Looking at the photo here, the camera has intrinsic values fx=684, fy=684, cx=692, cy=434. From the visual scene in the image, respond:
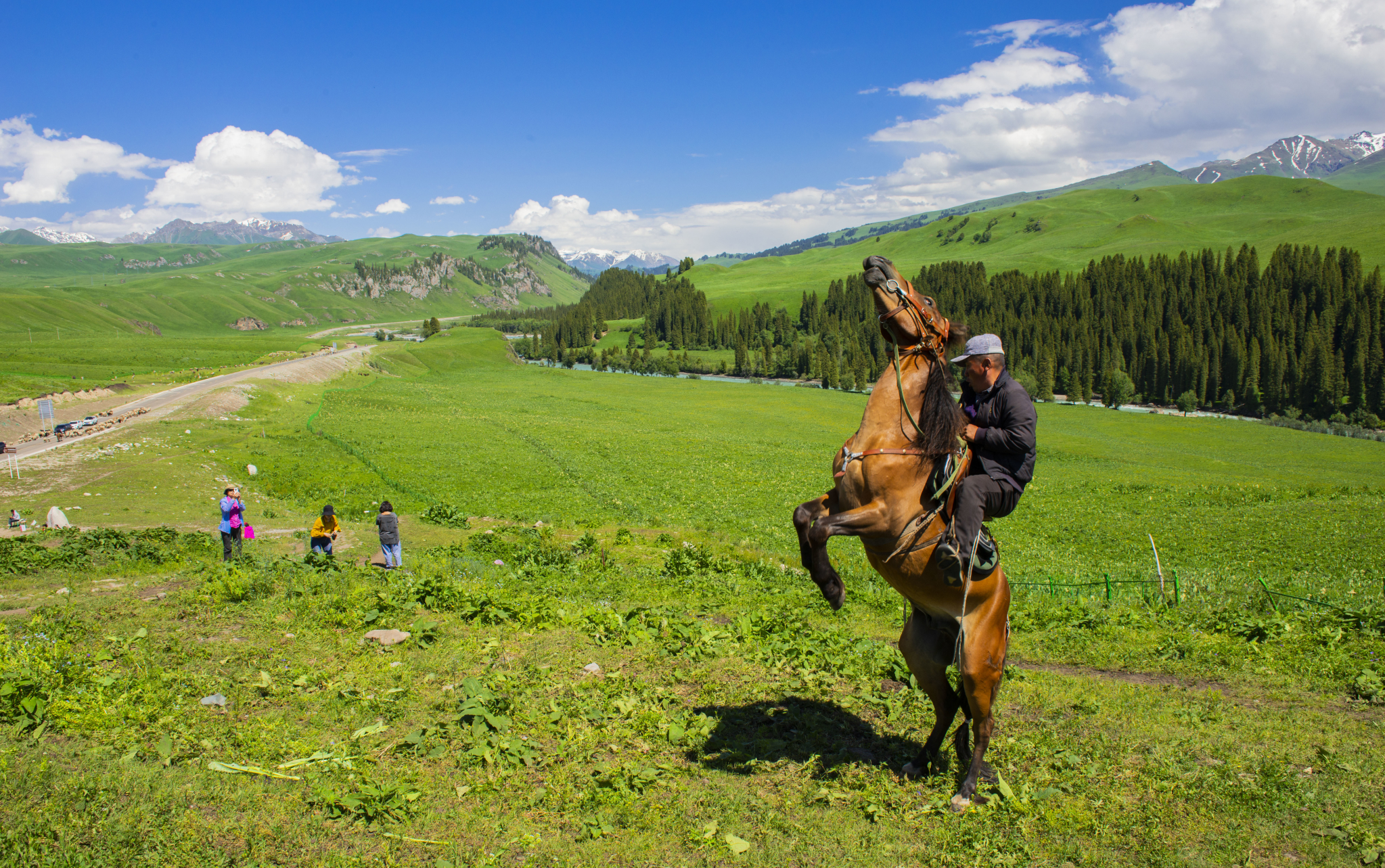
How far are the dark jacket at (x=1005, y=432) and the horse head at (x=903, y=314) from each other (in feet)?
1.98

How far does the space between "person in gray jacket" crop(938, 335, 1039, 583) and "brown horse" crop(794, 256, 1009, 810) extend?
0.14 meters

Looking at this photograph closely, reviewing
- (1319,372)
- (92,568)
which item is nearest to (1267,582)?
(92,568)

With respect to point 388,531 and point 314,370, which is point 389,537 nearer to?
point 388,531

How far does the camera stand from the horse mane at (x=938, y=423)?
21.7 ft

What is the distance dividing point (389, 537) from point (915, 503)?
13462 mm

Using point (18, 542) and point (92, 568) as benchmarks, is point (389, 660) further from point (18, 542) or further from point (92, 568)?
point (18, 542)

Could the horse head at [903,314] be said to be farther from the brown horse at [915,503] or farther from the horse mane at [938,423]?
the horse mane at [938,423]

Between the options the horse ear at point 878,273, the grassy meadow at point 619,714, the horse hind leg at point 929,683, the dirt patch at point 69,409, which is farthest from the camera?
the dirt patch at point 69,409

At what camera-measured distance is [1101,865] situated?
609 cm

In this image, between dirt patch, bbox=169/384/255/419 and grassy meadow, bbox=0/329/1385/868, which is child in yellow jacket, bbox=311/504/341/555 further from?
dirt patch, bbox=169/384/255/419

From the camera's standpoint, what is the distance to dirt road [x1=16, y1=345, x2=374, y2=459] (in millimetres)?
34312

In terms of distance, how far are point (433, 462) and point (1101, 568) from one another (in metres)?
34.1

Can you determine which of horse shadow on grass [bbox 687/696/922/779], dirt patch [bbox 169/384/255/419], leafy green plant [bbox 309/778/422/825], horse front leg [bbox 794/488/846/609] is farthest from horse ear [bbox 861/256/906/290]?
dirt patch [bbox 169/384/255/419]

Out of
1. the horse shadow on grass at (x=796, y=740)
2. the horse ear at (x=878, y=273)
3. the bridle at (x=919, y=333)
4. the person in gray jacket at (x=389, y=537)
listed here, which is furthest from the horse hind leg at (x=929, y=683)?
the person in gray jacket at (x=389, y=537)
